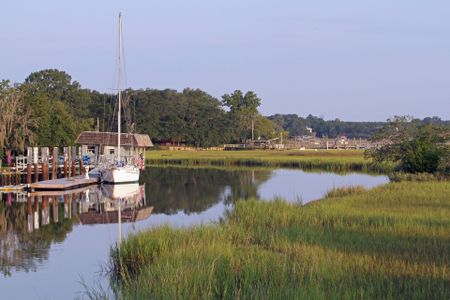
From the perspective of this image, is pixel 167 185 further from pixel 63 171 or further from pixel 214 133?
pixel 214 133

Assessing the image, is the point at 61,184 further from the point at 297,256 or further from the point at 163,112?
the point at 163,112

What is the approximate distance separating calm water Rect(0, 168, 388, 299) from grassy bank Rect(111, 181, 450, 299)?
2.10 metres

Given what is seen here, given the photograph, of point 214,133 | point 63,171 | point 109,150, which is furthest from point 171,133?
point 63,171

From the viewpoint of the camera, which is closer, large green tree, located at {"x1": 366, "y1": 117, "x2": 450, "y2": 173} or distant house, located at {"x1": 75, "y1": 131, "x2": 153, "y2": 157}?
large green tree, located at {"x1": 366, "y1": 117, "x2": 450, "y2": 173}

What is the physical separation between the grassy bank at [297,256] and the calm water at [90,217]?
210 centimetres

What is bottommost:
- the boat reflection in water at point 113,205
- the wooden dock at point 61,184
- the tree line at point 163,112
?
the boat reflection in water at point 113,205

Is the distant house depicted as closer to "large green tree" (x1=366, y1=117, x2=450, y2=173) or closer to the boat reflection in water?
the boat reflection in water

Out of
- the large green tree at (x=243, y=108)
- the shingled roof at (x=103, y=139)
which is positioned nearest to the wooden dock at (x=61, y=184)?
the shingled roof at (x=103, y=139)

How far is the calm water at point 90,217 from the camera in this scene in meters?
17.5

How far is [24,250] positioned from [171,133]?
95818mm

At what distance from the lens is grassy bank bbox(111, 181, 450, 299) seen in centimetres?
1137

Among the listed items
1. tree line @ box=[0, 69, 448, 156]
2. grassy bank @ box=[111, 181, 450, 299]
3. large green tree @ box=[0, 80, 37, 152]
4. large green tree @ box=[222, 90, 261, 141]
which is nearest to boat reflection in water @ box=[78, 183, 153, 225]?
grassy bank @ box=[111, 181, 450, 299]

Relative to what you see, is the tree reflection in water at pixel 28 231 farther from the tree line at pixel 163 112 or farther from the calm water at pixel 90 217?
the tree line at pixel 163 112

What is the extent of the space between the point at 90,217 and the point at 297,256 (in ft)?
59.1
